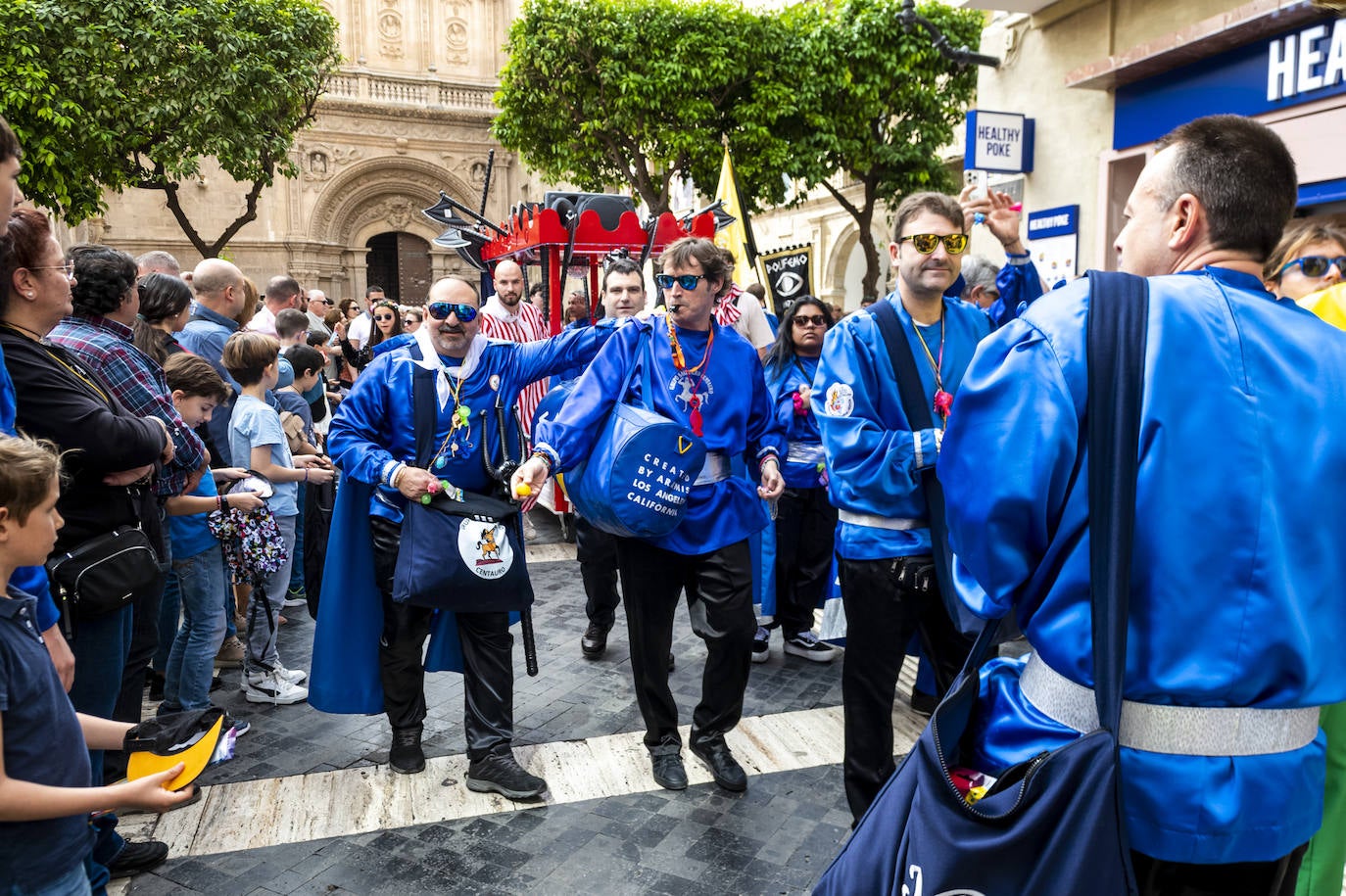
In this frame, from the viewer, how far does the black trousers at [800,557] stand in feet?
17.5

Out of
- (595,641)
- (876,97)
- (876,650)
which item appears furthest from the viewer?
(876,97)

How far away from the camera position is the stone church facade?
1052 inches

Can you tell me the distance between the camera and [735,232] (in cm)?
860

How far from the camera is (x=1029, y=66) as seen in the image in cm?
1212

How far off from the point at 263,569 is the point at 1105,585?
3935 mm

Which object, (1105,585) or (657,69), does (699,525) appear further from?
(657,69)

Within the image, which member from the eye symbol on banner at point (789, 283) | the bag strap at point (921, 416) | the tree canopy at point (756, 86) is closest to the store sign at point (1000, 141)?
the tree canopy at point (756, 86)

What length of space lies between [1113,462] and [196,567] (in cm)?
391

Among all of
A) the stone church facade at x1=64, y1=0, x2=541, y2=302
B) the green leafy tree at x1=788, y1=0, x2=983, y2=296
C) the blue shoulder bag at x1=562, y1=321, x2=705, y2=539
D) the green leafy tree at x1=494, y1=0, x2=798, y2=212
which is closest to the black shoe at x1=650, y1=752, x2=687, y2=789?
the blue shoulder bag at x1=562, y1=321, x2=705, y2=539

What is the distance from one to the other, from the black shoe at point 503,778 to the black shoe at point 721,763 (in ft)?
2.11

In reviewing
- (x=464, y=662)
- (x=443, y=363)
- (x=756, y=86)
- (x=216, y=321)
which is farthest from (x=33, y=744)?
(x=756, y=86)

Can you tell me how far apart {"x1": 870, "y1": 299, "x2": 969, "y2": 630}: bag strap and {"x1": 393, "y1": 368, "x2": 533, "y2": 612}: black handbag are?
162 centimetres

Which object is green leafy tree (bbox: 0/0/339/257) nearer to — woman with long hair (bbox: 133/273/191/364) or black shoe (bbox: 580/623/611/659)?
woman with long hair (bbox: 133/273/191/364)

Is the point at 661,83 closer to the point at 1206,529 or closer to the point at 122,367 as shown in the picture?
the point at 122,367
